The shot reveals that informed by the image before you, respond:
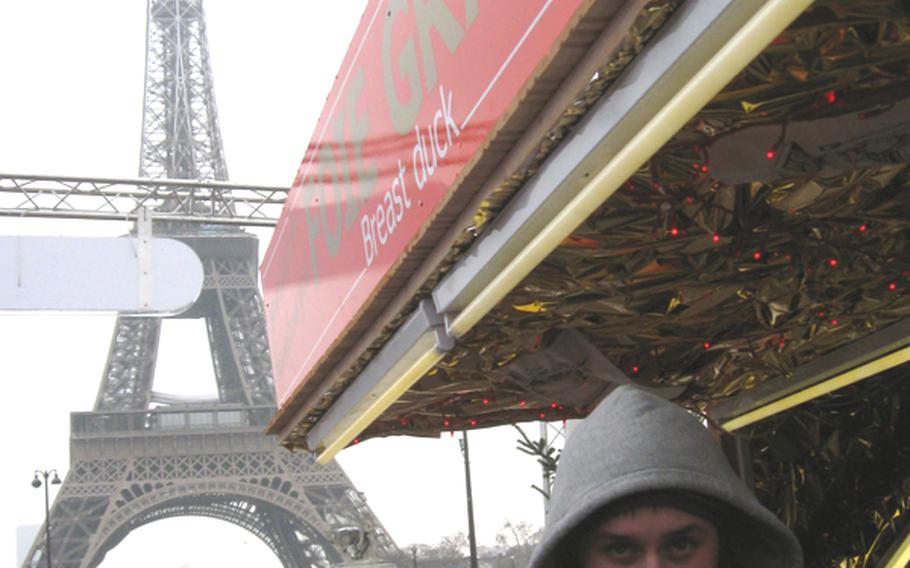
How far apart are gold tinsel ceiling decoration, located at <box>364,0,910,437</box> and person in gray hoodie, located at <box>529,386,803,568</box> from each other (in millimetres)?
1001

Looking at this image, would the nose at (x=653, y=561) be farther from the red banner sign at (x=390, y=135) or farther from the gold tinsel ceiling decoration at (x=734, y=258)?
the gold tinsel ceiling decoration at (x=734, y=258)

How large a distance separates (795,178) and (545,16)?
1155 millimetres

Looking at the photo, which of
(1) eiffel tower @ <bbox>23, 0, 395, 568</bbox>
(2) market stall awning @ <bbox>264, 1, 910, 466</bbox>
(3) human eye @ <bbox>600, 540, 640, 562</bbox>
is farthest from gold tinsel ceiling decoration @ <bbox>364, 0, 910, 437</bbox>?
(1) eiffel tower @ <bbox>23, 0, 395, 568</bbox>

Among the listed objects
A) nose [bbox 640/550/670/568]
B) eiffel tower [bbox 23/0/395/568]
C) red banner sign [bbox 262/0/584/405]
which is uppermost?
eiffel tower [bbox 23/0/395/568]

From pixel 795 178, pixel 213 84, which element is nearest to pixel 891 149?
pixel 795 178

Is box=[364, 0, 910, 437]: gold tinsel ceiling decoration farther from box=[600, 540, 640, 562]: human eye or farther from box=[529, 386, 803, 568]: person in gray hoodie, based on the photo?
box=[600, 540, 640, 562]: human eye

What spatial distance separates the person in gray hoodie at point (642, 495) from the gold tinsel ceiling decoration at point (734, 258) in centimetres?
100

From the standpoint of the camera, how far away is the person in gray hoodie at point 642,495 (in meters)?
1.70

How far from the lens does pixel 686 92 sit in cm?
209

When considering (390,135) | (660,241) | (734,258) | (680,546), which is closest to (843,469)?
(734,258)

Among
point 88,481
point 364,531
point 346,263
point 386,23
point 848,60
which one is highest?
point 88,481

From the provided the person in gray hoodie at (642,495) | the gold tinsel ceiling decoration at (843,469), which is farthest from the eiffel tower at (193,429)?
the person in gray hoodie at (642,495)

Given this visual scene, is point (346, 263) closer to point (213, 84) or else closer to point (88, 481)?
point (88, 481)

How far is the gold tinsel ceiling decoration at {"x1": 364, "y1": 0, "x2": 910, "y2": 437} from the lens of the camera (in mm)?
2684
